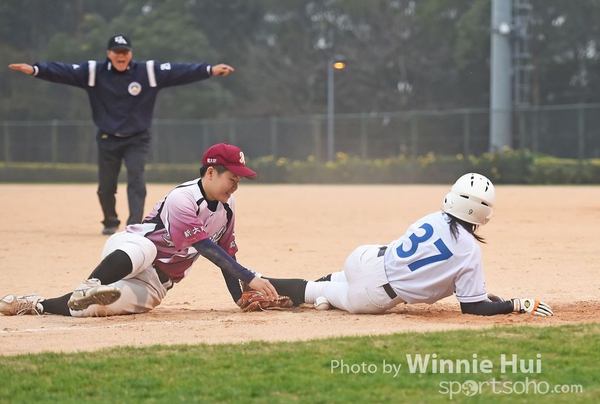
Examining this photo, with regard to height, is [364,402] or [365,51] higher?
[365,51]

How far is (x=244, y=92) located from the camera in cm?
5253

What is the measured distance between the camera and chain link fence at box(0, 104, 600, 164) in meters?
33.9

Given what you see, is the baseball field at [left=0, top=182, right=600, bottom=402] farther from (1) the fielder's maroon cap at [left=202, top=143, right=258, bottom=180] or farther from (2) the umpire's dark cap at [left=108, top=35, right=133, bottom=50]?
(2) the umpire's dark cap at [left=108, top=35, right=133, bottom=50]

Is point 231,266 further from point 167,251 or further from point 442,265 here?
point 442,265

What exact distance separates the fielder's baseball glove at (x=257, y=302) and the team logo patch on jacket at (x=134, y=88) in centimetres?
520

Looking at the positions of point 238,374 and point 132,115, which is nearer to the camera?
Answer: point 238,374

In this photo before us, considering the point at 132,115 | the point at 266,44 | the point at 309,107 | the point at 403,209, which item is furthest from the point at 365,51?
the point at 132,115

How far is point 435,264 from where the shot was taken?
6258 millimetres

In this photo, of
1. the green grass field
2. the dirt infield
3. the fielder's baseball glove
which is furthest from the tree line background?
the green grass field

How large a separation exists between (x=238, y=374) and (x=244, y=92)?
4827 cm

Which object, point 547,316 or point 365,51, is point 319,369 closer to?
point 547,316

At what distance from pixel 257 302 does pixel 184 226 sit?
800 mm

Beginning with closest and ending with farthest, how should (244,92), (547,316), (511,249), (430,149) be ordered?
(547,316)
(511,249)
(430,149)
(244,92)

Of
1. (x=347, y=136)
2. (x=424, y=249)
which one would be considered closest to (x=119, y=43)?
(x=424, y=249)
